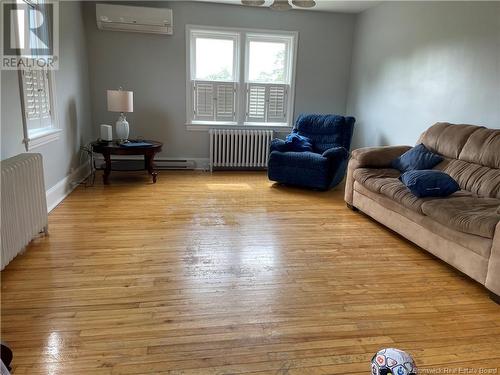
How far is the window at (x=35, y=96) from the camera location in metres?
3.09

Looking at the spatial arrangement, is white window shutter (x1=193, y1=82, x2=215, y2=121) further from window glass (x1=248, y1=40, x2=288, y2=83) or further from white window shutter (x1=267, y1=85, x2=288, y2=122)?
white window shutter (x1=267, y1=85, x2=288, y2=122)

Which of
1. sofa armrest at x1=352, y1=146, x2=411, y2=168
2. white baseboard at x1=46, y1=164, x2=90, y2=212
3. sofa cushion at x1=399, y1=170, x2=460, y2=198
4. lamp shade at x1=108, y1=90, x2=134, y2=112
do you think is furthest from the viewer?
lamp shade at x1=108, y1=90, x2=134, y2=112

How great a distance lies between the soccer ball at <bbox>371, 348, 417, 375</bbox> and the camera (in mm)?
1307

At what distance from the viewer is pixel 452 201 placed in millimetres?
2660

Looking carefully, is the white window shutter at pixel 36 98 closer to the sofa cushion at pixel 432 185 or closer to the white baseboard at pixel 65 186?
the white baseboard at pixel 65 186

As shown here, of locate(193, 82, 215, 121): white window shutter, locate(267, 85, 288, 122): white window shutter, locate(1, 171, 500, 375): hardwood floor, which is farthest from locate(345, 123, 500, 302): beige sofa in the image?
locate(193, 82, 215, 121): white window shutter

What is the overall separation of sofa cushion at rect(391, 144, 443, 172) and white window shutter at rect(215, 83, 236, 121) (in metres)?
2.82

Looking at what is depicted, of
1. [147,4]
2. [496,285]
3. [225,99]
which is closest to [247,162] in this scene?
[225,99]

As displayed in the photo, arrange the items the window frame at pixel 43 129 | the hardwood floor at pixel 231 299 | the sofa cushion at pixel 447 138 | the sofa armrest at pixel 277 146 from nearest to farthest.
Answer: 1. the hardwood floor at pixel 231 299
2. the window frame at pixel 43 129
3. the sofa cushion at pixel 447 138
4. the sofa armrest at pixel 277 146

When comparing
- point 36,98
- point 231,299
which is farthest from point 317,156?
point 36,98

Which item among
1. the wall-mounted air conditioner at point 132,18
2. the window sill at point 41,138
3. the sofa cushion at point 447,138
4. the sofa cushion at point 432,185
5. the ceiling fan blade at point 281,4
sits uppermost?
the wall-mounted air conditioner at point 132,18

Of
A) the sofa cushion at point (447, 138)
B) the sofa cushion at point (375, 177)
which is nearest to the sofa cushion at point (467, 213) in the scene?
the sofa cushion at point (375, 177)

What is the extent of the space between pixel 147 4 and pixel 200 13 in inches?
29.4

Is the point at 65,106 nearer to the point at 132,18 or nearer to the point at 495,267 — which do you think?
the point at 132,18
